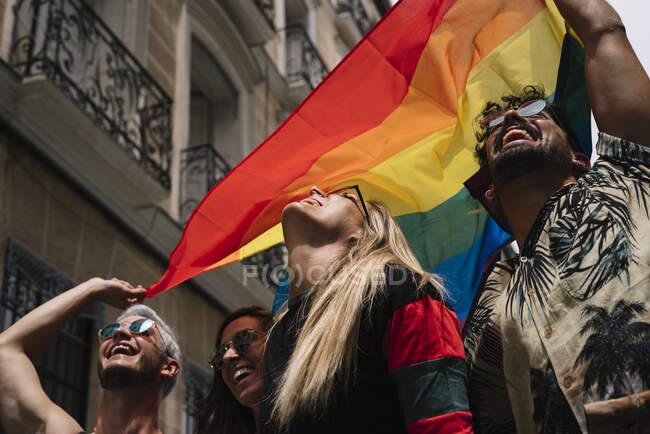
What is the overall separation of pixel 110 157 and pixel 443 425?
581cm

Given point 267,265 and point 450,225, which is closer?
point 450,225

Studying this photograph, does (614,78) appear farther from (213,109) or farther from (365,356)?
(213,109)

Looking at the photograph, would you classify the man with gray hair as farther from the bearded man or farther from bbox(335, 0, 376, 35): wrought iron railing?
bbox(335, 0, 376, 35): wrought iron railing

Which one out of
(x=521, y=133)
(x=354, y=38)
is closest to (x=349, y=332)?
(x=521, y=133)

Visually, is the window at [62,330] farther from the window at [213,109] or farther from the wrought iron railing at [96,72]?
the window at [213,109]

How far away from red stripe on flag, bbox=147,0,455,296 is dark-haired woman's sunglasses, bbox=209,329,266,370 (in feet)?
1.50

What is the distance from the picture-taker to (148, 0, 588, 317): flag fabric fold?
4.37 m

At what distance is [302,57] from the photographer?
13336 millimetres

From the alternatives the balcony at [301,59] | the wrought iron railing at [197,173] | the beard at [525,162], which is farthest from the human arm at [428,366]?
the balcony at [301,59]

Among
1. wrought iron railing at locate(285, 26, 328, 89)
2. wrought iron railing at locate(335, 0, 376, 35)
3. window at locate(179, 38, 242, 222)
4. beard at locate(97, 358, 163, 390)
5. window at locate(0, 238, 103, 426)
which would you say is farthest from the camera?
wrought iron railing at locate(335, 0, 376, 35)

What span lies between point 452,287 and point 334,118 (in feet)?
3.61

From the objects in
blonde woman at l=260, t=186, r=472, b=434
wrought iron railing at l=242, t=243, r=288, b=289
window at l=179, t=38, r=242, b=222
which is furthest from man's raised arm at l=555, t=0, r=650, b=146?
window at l=179, t=38, r=242, b=222

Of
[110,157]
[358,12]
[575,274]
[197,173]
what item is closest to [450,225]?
[575,274]

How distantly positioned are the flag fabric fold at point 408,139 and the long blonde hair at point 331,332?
62.6 inches
